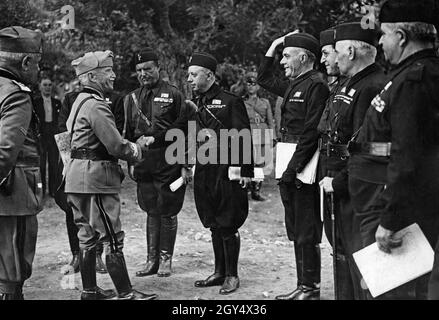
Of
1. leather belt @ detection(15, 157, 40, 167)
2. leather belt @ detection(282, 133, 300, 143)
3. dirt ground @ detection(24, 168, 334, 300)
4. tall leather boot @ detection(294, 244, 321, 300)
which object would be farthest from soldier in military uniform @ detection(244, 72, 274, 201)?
leather belt @ detection(15, 157, 40, 167)

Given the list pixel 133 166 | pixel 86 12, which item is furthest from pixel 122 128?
pixel 86 12

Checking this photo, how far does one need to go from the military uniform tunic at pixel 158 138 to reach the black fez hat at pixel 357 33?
246cm

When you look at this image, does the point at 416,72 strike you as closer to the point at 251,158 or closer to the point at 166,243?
the point at 251,158

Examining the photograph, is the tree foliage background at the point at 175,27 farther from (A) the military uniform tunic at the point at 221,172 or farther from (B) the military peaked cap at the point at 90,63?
(B) the military peaked cap at the point at 90,63

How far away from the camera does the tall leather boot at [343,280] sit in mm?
5129

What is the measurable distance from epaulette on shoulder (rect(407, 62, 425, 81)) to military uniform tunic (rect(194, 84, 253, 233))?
9.20ft

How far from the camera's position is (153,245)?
7.36 m

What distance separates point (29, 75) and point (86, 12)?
677 centimetres

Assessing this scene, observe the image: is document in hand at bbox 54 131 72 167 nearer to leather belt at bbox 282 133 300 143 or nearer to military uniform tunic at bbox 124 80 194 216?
military uniform tunic at bbox 124 80 194 216

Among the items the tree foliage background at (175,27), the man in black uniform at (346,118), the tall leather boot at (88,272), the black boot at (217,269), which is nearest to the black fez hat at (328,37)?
the man in black uniform at (346,118)

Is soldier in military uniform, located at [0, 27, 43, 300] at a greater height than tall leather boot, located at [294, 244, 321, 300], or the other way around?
soldier in military uniform, located at [0, 27, 43, 300]

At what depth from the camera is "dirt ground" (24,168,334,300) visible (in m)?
6.61

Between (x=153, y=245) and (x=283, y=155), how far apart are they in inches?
82.3

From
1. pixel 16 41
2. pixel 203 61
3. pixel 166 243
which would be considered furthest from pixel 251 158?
pixel 16 41
